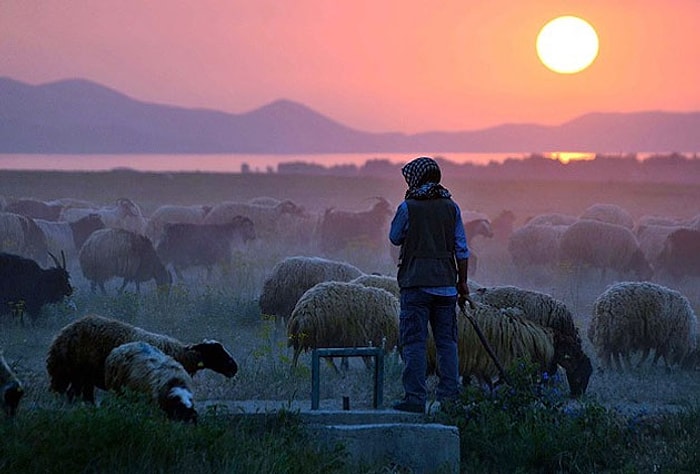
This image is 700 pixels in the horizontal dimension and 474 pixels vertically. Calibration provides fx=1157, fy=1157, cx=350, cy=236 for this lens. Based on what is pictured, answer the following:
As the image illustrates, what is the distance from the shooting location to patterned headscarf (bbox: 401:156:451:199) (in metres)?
10.0

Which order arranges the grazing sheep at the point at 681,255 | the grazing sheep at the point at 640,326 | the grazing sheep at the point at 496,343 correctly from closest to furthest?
the grazing sheep at the point at 496,343
the grazing sheep at the point at 640,326
the grazing sheep at the point at 681,255

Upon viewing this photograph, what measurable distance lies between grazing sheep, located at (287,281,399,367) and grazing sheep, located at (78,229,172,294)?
8092mm

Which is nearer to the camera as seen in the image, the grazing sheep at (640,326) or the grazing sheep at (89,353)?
the grazing sheep at (89,353)

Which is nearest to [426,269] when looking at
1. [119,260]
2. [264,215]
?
[119,260]

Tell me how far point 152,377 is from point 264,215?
23140 millimetres

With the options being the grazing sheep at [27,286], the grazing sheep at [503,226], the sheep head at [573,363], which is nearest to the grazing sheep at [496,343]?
the sheep head at [573,363]

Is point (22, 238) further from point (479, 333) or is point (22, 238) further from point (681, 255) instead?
point (479, 333)

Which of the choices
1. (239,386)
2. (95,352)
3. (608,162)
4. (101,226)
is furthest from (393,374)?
(608,162)

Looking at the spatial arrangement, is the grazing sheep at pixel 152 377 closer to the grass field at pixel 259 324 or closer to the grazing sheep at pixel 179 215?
the grass field at pixel 259 324

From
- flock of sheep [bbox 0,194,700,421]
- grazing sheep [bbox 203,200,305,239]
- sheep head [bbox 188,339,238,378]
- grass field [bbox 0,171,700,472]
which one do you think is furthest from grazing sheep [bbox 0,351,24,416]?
grazing sheep [bbox 203,200,305,239]

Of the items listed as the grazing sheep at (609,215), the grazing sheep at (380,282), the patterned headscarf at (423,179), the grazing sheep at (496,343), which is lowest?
the grazing sheep at (609,215)

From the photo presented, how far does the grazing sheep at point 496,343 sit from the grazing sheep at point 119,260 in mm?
9649

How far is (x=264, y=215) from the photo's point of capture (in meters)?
32.2

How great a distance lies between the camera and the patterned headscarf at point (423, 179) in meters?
10.0
